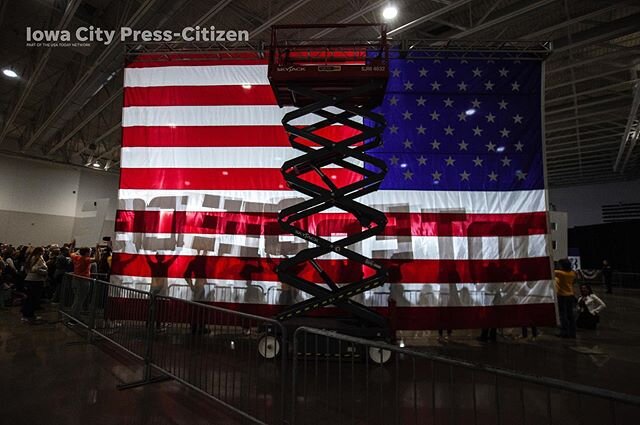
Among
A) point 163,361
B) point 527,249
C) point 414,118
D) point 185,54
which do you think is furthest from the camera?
point 185,54

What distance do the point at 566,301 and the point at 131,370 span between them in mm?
7658

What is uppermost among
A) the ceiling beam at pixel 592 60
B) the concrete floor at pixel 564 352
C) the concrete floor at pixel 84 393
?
the ceiling beam at pixel 592 60

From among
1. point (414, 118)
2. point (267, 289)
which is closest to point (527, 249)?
point (414, 118)

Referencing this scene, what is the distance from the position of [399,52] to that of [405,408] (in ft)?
20.0

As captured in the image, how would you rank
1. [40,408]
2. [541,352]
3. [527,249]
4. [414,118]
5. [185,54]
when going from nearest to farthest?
[40,408], [541,352], [527,249], [414,118], [185,54]

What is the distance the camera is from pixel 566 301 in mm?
6559

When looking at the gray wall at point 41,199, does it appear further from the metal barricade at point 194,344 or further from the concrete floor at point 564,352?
the concrete floor at point 564,352

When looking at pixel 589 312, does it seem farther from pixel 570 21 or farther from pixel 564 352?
pixel 570 21

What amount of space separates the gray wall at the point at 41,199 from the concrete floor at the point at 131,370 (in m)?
13.2

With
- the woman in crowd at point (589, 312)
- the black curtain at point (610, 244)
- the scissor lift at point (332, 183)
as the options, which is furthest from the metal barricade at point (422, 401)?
the black curtain at point (610, 244)

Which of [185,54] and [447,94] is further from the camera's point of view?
[185,54]

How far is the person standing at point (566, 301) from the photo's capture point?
655cm

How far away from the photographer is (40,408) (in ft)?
10.5

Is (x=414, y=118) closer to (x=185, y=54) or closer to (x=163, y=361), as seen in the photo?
(x=185, y=54)
